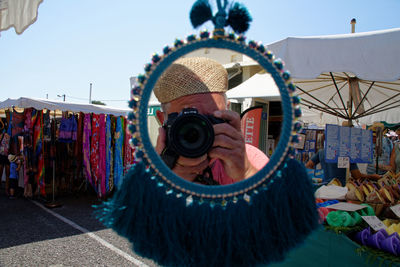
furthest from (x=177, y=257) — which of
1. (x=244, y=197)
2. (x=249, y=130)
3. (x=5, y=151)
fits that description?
(x=5, y=151)

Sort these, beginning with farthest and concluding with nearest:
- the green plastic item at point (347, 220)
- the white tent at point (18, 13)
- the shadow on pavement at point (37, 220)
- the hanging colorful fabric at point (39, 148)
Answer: the hanging colorful fabric at point (39, 148), the shadow on pavement at point (37, 220), the green plastic item at point (347, 220), the white tent at point (18, 13)

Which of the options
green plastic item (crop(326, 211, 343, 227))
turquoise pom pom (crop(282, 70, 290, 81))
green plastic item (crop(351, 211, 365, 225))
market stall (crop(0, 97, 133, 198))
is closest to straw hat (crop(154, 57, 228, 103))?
turquoise pom pom (crop(282, 70, 290, 81))

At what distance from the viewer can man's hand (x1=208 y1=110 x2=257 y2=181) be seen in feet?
2.10

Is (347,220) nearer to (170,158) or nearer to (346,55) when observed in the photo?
(346,55)

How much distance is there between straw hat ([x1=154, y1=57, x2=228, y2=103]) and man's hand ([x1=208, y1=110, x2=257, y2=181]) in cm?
11

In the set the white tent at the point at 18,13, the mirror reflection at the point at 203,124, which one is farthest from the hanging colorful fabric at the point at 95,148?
the mirror reflection at the point at 203,124

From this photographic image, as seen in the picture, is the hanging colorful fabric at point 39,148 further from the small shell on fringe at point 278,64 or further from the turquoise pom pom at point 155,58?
the small shell on fringe at point 278,64

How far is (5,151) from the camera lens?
4602 millimetres

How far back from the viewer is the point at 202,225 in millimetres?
587

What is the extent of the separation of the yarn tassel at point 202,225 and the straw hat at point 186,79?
0.26 metres

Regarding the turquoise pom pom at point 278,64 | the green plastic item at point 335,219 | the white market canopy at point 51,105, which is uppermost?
the white market canopy at point 51,105

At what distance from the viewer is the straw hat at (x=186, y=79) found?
2.41ft

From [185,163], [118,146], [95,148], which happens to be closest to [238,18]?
[185,163]

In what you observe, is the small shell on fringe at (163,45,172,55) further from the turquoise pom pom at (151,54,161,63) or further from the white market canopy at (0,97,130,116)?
the white market canopy at (0,97,130,116)
